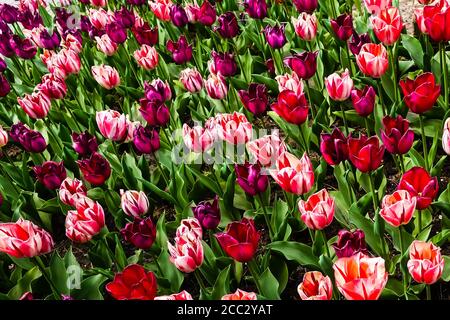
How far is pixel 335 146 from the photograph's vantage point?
7.20ft

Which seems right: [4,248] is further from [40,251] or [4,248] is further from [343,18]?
[343,18]

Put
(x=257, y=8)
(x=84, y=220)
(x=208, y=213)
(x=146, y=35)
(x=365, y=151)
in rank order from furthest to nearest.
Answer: (x=146, y=35), (x=257, y=8), (x=84, y=220), (x=208, y=213), (x=365, y=151)

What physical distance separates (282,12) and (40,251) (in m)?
2.70

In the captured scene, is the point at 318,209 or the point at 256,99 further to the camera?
the point at 256,99

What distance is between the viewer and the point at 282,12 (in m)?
4.29

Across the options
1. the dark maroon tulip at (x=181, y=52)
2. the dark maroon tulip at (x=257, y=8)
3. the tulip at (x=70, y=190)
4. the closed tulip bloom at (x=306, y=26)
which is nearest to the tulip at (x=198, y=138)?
the tulip at (x=70, y=190)

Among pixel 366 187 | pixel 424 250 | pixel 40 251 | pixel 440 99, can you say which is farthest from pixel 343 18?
pixel 40 251

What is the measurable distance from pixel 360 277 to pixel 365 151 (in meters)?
0.56

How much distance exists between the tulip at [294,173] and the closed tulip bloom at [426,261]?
0.47 m

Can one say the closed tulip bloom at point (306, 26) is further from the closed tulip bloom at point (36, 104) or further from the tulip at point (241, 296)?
the tulip at point (241, 296)

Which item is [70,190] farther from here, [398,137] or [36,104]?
[398,137]

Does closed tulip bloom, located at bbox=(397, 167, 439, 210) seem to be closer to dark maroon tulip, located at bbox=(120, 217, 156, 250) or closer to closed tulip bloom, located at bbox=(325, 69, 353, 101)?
closed tulip bloom, located at bbox=(325, 69, 353, 101)

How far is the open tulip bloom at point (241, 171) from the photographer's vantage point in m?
2.04

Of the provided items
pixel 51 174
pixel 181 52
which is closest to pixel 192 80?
pixel 181 52
